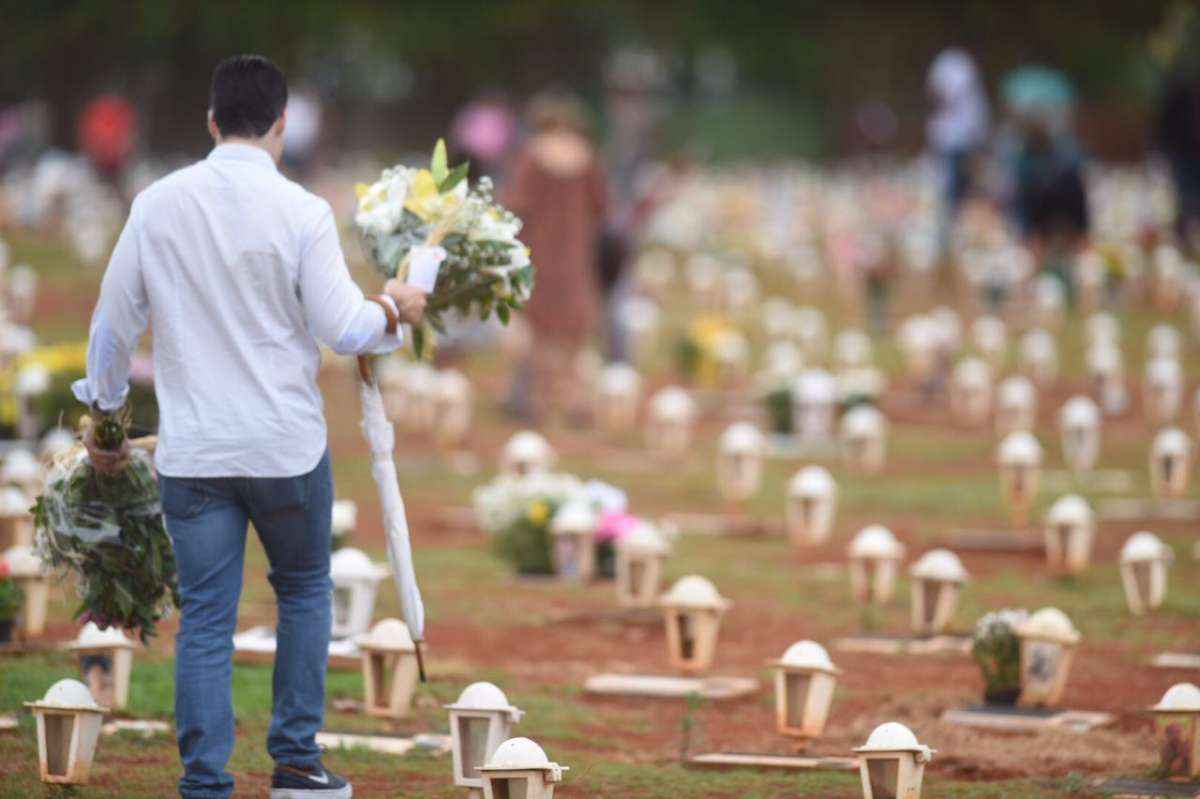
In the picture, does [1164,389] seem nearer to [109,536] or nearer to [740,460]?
[740,460]

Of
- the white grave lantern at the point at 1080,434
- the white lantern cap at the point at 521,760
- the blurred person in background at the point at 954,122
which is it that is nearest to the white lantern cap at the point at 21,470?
the white lantern cap at the point at 521,760

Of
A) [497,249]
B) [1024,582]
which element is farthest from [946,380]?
[497,249]

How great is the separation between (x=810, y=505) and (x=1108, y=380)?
728 centimetres

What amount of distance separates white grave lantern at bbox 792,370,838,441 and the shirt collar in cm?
1061

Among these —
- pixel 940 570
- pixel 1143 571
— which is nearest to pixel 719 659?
pixel 940 570

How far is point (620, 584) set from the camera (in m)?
9.93

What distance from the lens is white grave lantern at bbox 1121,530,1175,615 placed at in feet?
31.2

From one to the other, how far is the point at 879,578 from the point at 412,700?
2.90 metres

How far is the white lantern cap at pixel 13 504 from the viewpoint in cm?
971

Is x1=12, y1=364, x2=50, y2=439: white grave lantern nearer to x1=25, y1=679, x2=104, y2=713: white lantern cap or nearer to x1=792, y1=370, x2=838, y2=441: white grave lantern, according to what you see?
x1=792, y1=370, x2=838, y2=441: white grave lantern

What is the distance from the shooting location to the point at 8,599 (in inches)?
329

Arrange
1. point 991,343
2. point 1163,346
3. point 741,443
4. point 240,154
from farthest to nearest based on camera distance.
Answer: point 991,343, point 1163,346, point 741,443, point 240,154

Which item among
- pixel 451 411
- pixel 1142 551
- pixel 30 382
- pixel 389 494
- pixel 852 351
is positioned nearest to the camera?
pixel 389 494

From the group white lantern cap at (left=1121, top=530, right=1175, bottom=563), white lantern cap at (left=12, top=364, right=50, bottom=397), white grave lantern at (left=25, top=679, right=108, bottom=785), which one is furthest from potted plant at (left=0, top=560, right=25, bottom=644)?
Answer: white lantern cap at (left=12, top=364, right=50, bottom=397)
